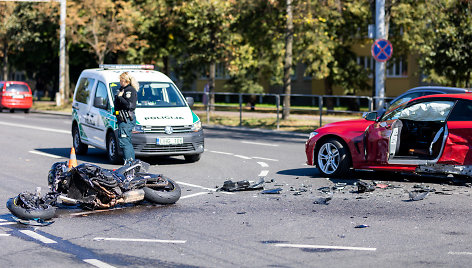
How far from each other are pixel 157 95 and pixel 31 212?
713 cm

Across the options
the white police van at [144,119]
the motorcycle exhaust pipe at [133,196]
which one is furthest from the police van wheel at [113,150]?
the motorcycle exhaust pipe at [133,196]

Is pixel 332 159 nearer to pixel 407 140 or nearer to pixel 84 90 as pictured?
pixel 407 140

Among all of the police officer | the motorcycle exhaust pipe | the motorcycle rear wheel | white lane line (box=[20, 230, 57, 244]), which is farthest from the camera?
the police officer

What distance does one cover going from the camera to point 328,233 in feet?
25.3

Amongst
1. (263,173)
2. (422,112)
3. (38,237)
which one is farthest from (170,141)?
(38,237)

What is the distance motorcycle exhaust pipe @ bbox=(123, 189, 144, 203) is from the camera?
9141 millimetres

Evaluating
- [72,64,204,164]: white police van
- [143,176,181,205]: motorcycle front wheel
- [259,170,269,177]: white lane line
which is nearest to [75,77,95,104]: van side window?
[72,64,204,164]: white police van

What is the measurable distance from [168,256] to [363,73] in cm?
3893

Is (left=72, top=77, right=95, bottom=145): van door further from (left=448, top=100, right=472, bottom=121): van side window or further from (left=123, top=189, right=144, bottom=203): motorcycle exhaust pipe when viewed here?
(left=448, top=100, right=472, bottom=121): van side window

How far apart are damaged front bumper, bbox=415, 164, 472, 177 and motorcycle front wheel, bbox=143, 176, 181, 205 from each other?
3.89m

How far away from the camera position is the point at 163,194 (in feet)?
31.3

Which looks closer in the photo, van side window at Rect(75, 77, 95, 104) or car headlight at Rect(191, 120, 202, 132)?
car headlight at Rect(191, 120, 202, 132)

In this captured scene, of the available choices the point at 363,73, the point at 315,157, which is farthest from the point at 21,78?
the point at 315,157

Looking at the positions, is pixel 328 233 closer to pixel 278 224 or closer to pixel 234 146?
pixel 278 224
